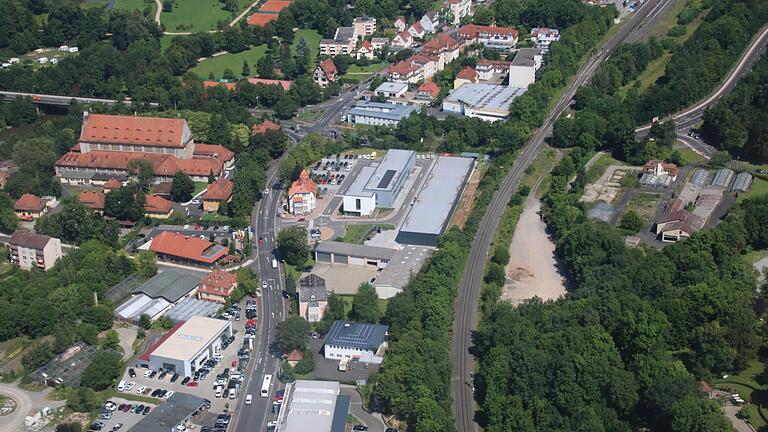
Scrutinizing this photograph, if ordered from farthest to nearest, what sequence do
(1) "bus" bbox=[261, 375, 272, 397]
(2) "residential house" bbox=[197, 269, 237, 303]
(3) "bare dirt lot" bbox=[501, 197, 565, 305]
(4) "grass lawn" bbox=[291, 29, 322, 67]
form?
(4) "grass lawn" bbox=[291, 29, 322, 67] < (2) "residential house" bbox=[197, 269, 237, 303] < (3) "bare dirt lot" bbox=[501, 197, 565, 305] < (1) "bus" bbox=[261, 375, 272, 397]

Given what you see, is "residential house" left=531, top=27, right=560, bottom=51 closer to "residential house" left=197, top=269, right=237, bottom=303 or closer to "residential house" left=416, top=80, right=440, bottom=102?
"residential house" left=416, top=80, right=440, bottom=102

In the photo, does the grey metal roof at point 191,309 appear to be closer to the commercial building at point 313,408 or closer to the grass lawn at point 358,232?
the commercial building at point 313,408

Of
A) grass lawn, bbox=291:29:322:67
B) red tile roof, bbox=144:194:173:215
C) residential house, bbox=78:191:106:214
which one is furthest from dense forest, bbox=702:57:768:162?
residential house, bbox=78:191:106:214

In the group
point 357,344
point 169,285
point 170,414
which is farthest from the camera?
point 169,285

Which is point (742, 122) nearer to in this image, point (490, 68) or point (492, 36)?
point (490, 68)

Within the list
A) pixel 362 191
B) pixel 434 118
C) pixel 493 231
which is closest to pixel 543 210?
pixel 493 231

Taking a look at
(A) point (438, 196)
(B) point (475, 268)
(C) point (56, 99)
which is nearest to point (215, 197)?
(A) point (438, 196)
